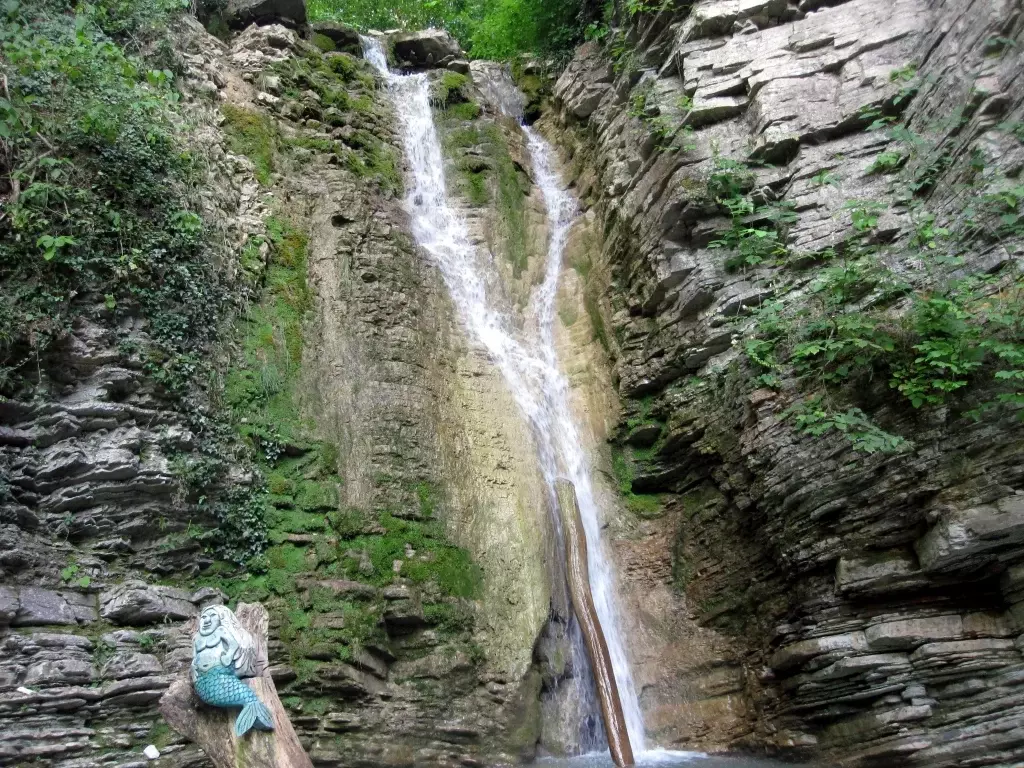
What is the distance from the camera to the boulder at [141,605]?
18.8 feet

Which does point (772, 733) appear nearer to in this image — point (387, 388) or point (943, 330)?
point (943, 330)

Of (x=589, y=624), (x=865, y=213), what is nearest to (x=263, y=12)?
(x=865, y=213)

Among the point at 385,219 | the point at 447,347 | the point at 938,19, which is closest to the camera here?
the point at 938,19

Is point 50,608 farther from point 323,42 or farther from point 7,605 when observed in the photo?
point 323,42

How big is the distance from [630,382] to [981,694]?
194 inches

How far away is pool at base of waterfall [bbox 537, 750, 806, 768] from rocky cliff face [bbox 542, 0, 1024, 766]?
21cm

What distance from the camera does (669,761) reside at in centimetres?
664

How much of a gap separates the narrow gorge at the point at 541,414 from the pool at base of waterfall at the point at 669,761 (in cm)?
12

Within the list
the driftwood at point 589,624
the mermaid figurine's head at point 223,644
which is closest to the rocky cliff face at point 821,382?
the driftwood at point 589,624

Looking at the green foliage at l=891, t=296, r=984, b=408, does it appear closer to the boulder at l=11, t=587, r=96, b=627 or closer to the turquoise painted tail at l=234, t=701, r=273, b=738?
the turquoise painted tail at l=234, t=701, r=273, b=738

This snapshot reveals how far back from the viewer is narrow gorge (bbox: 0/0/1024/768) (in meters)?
5.69

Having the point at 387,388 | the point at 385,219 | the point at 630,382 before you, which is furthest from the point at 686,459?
the point at 385,219

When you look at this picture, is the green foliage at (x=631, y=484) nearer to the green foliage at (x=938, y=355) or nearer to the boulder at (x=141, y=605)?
the green foliage at (x=938, y=355)

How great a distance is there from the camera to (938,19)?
25.5 ft
